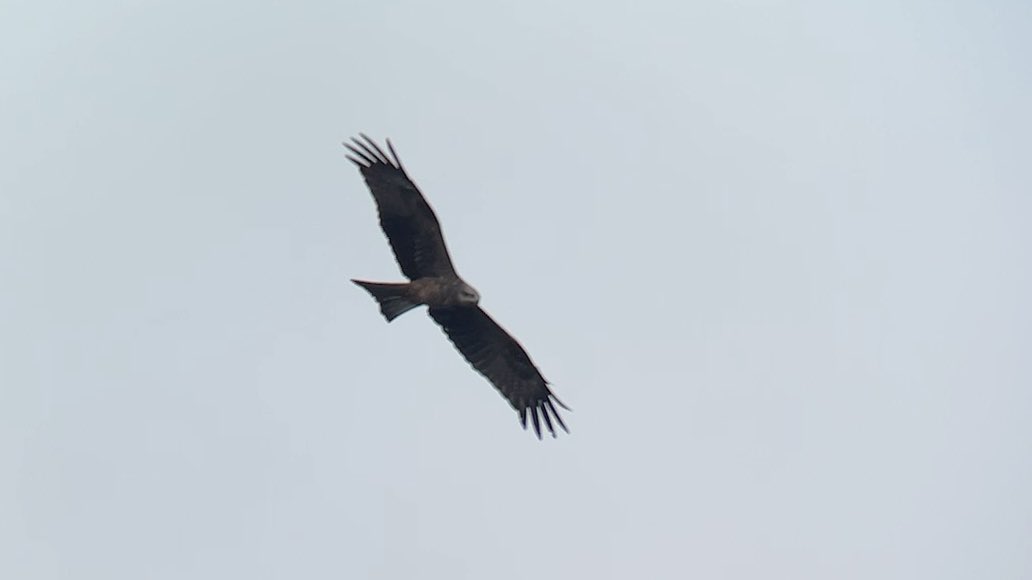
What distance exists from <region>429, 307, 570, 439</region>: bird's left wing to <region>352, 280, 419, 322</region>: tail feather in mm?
854

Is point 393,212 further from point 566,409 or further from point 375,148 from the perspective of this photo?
point 566,409

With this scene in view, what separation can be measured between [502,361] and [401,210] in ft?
9.15

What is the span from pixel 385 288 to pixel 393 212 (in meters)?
0.98

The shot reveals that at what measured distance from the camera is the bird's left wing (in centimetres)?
2036

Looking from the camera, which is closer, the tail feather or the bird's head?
the tail feather

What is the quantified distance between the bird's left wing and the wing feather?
3.43 feet

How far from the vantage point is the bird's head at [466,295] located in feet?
64.1

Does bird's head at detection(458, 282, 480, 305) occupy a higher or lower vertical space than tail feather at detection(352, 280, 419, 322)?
higher

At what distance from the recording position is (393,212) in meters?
19.4

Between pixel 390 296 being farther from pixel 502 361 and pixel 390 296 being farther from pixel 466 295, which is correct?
pixel 502 361

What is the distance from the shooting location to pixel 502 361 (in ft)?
68.5

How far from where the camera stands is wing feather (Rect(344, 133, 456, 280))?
1930 centimetres

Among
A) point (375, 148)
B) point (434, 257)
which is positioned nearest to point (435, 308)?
point (434, 257)

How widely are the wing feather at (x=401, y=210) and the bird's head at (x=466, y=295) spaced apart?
0.30m
